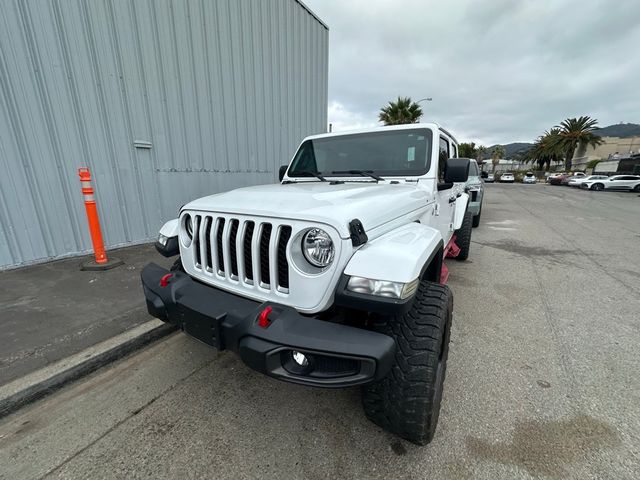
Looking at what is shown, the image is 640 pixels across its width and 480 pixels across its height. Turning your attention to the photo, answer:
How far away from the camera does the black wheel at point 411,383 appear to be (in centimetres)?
143

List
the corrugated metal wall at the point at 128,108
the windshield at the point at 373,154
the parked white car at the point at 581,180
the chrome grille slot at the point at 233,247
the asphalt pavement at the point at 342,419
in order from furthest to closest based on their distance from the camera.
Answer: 1. the parked white car at the point at 581,180
2. the corrugated metal wall at the point at 128,108
3. the windshield at the point at 373,154
4. the chrome grille slot at the point at 233,247
5. the asphalt pavement at the point at 342,419

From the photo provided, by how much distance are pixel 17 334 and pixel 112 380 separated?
1.08 m

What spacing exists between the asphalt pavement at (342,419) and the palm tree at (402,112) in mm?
24203

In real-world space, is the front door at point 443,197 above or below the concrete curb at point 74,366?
above

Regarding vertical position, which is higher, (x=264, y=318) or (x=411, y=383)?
(x=264, y=318)

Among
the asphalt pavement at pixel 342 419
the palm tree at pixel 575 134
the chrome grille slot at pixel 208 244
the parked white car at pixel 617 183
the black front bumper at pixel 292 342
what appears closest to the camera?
the black front bumper at pixel 292 342

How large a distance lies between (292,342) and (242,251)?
61 centimetres

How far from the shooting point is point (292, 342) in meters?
1.29

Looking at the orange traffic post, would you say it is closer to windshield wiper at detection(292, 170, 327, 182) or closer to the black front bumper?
windshield wiper at detection(292, 170, 327, 182)

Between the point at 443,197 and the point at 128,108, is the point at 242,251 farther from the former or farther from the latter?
the point at 128,108

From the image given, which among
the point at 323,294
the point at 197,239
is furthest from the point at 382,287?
the point at 197,239

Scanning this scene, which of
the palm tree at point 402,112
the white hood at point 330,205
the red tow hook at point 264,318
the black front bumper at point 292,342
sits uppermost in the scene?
the palm tree at point 402,112

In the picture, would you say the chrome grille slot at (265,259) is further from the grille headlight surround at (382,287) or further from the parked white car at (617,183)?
the parked white car at (617,183)

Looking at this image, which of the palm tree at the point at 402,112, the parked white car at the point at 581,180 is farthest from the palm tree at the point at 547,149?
the palm tree at the point at 402,112
